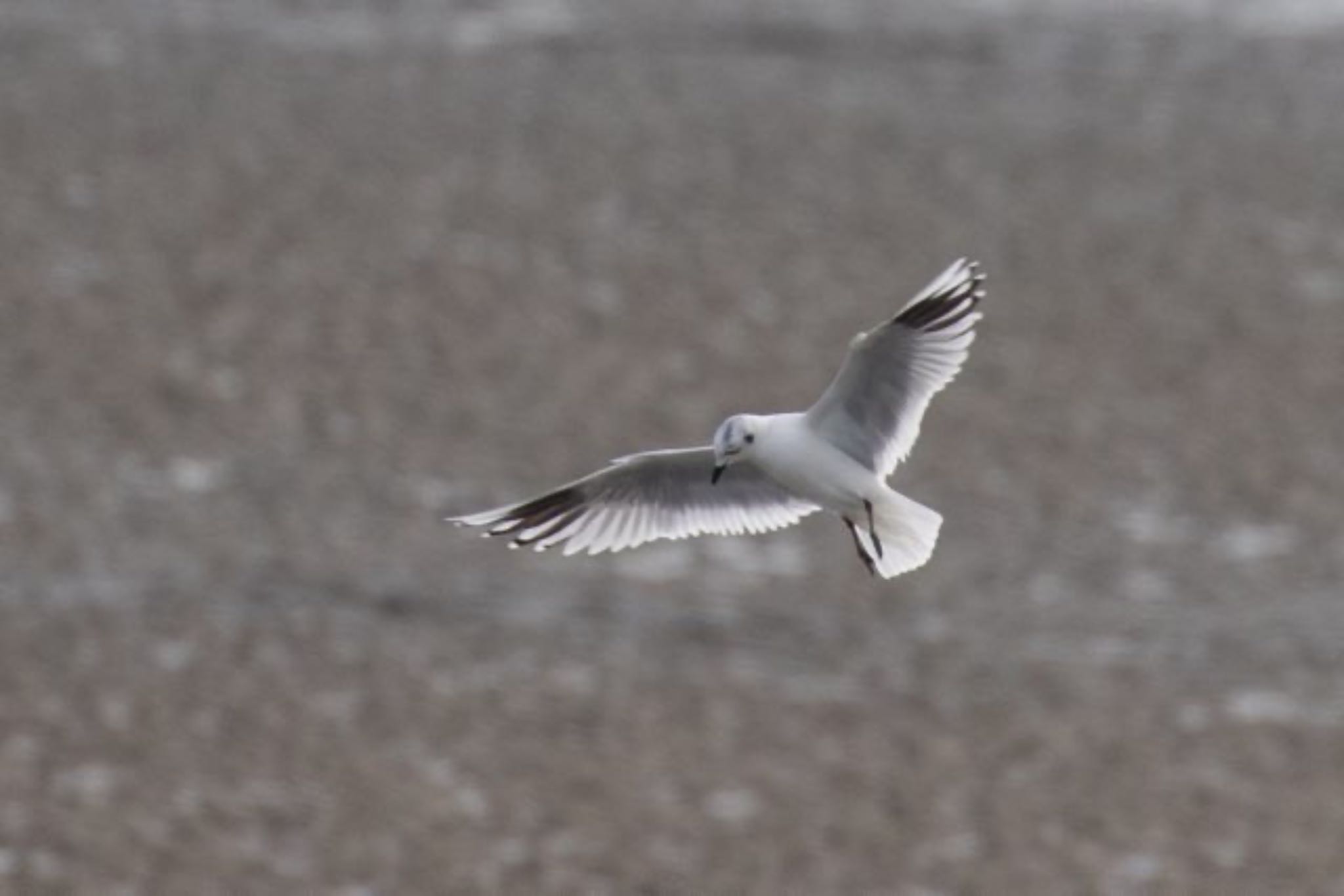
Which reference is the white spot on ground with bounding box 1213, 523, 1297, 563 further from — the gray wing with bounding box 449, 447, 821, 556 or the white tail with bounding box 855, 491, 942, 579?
the white tail with bounding box 855, 491, 942, 579

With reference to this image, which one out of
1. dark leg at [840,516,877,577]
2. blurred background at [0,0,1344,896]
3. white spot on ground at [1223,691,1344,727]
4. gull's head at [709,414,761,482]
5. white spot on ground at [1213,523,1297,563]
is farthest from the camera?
white spot on ground at [1213,523,1297,563]

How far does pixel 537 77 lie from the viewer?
18891mm

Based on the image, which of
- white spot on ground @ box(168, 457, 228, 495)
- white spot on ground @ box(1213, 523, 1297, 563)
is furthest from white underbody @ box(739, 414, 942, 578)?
white spot on ground @ box(168, 457, 228, 495)

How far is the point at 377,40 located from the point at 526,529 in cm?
1609

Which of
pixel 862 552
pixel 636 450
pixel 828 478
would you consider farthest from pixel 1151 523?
pixel 828 478

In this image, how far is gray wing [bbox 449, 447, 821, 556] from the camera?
13.4 ft

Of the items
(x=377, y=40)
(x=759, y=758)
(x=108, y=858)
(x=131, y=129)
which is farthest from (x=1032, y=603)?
(x=377, y=40)

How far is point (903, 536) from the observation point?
393 centimetres

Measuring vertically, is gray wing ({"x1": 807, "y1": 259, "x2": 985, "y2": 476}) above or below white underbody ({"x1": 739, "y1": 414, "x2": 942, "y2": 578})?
above

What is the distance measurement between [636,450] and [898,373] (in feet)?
27.9

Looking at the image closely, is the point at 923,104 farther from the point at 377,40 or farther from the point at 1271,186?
the point at 377,40

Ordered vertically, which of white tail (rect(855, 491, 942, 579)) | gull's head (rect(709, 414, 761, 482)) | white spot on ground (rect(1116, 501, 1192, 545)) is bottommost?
gull's head (rect(709, 414, 761, 482))

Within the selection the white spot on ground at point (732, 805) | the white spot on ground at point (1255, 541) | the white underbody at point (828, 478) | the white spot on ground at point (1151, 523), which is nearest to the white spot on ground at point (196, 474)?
the white spot on ground at point (732, 805)

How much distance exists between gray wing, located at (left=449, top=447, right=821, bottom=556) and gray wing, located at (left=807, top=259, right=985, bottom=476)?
0.68 feet
